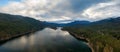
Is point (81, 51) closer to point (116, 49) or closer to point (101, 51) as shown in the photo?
point (101, 51)

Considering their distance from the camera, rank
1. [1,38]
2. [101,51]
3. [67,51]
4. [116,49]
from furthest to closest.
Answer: [1,38], [67,51], [101,51], [116,49]

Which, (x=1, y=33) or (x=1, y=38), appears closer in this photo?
(x=1, y=38)

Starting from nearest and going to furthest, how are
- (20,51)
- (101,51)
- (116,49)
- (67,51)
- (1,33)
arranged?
(116,49), (101,51), (20,51), (67,51), (1,33)

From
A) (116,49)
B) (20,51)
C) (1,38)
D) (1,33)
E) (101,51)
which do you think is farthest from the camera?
(1,33)

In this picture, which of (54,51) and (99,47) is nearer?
(99,47)

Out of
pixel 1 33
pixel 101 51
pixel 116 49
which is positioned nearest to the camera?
pixel 116 49

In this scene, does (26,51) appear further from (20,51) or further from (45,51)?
(45,51)

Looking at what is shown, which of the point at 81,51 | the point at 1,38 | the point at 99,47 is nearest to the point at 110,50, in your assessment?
the point at 99,47

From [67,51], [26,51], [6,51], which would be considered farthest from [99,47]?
[6,51]
